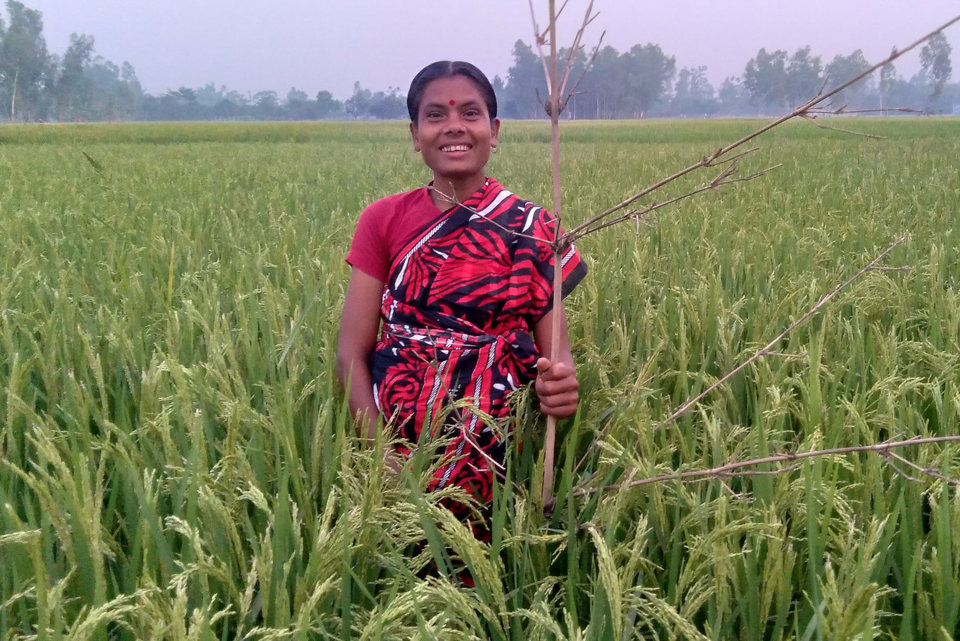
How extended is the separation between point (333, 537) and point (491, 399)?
498 mm

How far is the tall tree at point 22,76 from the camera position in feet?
236

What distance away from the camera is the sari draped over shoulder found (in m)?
1.29

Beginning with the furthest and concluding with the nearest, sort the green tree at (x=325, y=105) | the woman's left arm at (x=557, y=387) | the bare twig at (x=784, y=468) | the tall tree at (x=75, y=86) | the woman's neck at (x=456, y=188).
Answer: the green tree at (x=325, y=105), the tall tree at (x=75, y=86), the woman's neck at (x=456, y=188), the woman's left arm at (x=557, y=387), the bare twig at (x=784, y=468)

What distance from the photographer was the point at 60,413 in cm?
146

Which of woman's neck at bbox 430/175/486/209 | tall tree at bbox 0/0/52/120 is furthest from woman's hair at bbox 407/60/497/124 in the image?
tall tree at bbox 0/0/52/120

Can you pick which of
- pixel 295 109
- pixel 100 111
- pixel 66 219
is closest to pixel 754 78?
pixel 295 109

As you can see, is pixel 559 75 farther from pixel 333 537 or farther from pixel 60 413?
pixel 60 413

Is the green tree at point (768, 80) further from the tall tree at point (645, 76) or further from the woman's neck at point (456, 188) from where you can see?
the woman's neck at point (456, 188)

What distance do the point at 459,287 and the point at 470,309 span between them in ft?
0.15

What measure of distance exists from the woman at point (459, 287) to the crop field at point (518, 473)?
0.09 meters

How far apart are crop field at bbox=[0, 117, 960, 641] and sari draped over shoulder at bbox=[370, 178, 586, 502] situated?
105 millimetres

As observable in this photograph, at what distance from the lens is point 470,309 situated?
132 cm

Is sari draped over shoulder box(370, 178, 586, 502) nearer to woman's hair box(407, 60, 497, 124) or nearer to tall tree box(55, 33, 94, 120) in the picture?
woman's hair box(407, 60, 497, 124)

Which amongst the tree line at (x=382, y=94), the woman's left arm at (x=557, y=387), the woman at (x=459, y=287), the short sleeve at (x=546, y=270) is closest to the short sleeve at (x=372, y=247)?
the woman at (x=459, y=287)
